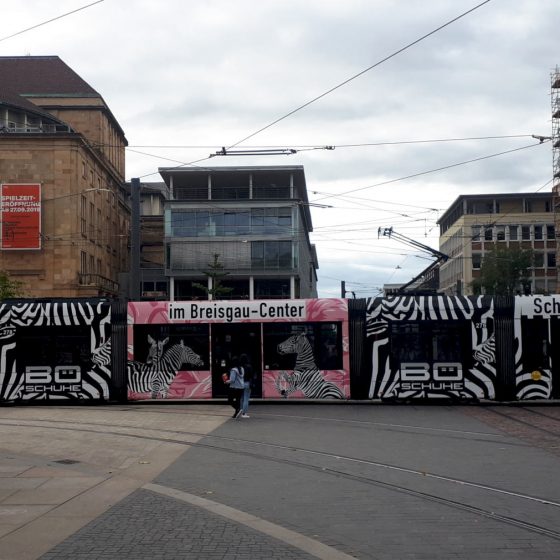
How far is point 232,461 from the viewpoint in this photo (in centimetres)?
1300

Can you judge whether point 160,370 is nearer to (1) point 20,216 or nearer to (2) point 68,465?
(2) point 68,465

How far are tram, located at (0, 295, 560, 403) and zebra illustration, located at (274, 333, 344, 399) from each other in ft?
0.09

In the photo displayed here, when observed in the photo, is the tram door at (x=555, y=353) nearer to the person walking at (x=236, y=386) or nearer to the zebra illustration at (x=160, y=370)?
the person walking at (x=236, y=386)

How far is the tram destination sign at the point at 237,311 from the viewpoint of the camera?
77.8 feet

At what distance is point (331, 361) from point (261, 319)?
88.7 inches

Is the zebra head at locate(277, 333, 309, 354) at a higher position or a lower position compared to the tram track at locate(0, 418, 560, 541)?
higher

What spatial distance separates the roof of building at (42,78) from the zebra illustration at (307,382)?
54.7m

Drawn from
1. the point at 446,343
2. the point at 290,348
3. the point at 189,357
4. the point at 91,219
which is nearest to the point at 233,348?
the point at 189,357

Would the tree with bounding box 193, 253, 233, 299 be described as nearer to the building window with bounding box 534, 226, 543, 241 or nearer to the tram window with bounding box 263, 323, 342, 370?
the tram window with bounding box 263, 323, 342, 370

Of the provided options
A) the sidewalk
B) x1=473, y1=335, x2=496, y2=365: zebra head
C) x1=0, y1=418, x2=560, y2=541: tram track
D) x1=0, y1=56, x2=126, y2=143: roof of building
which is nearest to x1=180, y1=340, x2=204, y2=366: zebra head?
the sidewalk

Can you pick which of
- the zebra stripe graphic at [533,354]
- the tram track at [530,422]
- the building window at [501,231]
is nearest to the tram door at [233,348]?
the tram track at [530,422]

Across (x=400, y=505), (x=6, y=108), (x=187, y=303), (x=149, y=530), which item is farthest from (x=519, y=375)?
(x=6, y=108)

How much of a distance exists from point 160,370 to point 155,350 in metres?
0.58

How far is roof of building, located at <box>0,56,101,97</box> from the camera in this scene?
7250cm
